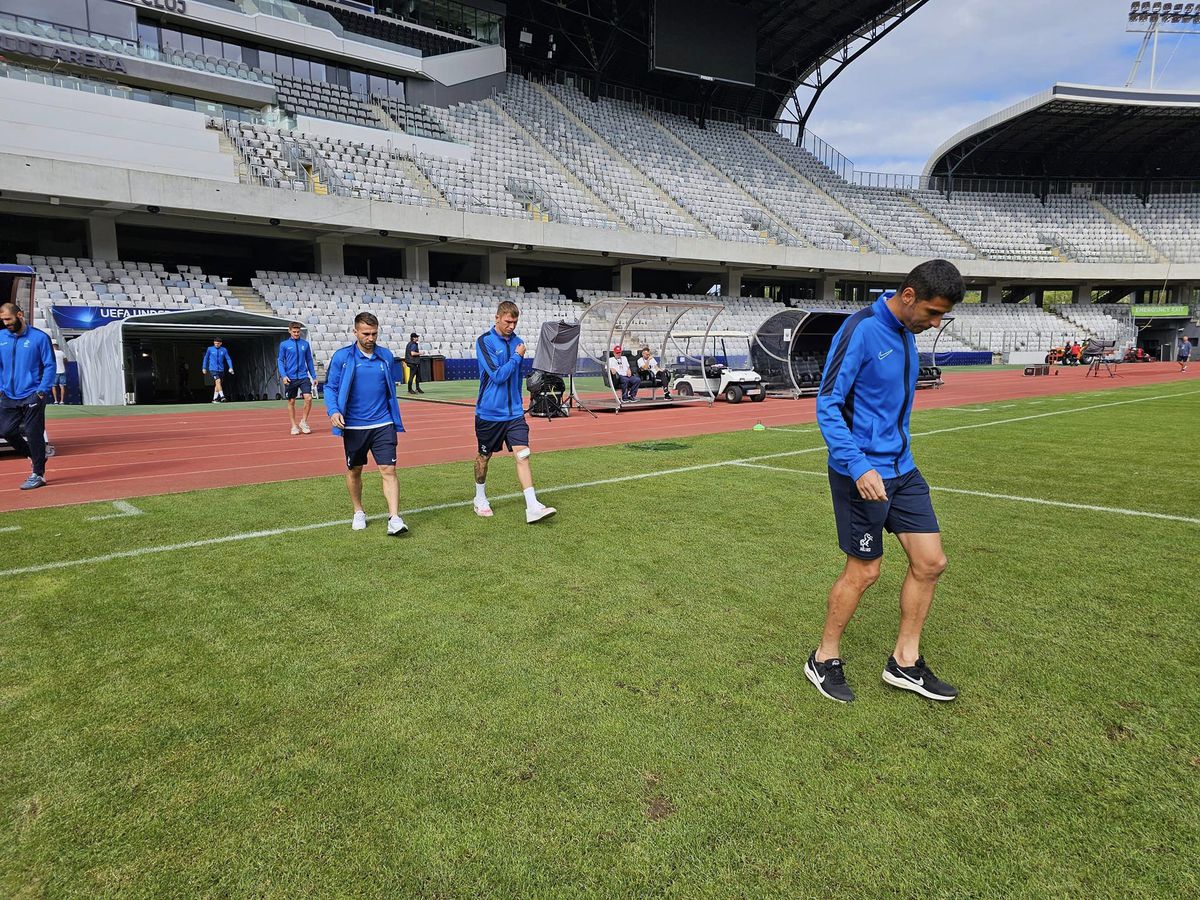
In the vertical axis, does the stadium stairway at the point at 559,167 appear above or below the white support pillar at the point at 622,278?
above

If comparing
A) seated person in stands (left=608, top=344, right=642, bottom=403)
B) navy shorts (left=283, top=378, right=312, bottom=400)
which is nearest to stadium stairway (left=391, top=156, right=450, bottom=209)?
seated person in stands (left=608, top=344, right=642, bottom=403)

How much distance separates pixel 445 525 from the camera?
6242mm

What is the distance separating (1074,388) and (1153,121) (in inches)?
1753

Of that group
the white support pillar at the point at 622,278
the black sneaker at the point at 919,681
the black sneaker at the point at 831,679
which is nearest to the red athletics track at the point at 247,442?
the black sneaker at the point at 831,679

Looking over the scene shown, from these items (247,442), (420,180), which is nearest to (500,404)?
(247,442)

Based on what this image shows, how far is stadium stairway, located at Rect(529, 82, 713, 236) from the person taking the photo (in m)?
41.4

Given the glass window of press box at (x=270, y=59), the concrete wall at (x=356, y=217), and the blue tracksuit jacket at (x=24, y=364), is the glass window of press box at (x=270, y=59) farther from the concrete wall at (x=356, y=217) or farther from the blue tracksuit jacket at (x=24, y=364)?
the blue tracksuit jacket at (x=24, y=364)

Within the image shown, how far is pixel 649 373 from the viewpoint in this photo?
717 inches

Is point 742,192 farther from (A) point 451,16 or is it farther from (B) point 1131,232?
(B) point 1131,232

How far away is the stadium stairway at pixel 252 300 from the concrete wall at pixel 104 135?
4.64 m

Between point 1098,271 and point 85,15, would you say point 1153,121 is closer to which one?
point 1098,271

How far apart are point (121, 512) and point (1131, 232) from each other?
70.1 m

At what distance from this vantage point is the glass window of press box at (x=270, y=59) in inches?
1320

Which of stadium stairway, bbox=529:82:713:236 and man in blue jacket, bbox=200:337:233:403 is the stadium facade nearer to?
stadium stairway, bbox=529:82:713:236
